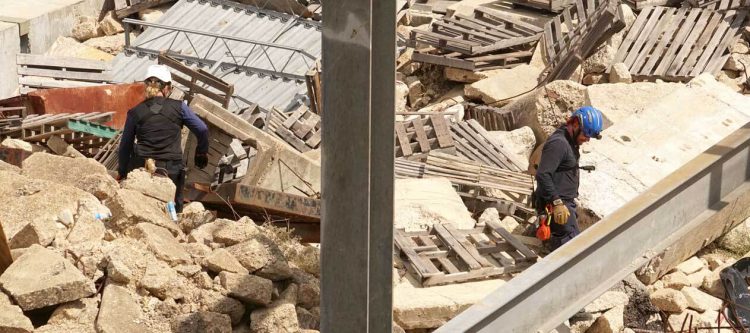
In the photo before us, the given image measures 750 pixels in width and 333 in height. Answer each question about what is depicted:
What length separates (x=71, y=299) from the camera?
699 centimetres

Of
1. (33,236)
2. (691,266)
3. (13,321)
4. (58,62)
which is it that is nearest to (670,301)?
(691,266)

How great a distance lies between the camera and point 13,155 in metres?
10.2

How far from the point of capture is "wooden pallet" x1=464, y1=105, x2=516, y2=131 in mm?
14336

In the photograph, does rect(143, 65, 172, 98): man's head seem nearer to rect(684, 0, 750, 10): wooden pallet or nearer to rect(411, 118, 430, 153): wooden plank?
rect(411, 118, 430, 153): wooden plank

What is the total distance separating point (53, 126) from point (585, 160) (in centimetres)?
495

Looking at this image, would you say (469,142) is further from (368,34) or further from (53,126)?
(368,34)

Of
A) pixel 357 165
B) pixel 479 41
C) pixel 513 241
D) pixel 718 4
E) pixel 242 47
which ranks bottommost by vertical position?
pixel 242 47

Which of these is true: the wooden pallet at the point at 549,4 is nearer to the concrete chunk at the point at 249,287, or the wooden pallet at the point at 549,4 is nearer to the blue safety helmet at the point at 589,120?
the blue safety helmet at the point at 589,120

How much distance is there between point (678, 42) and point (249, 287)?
34.0 ft

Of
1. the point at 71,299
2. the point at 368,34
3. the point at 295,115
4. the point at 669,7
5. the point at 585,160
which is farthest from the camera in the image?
the point at 669,7

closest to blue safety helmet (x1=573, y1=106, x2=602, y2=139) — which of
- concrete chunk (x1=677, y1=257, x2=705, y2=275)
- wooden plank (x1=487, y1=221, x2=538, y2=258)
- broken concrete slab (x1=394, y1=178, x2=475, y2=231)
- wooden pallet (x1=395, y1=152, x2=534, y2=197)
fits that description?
wooden plank (x1=487, y1=221, x2=538, y2=258)

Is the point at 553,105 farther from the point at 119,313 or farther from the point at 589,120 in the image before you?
the point at 119,313

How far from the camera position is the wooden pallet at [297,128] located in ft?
40.4

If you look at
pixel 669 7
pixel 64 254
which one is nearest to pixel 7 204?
pixel 64 254
